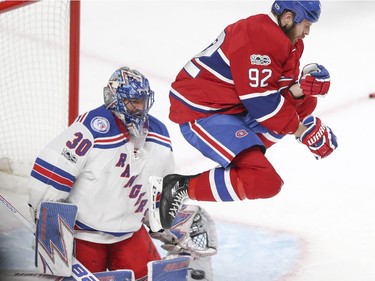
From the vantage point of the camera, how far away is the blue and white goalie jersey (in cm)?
254

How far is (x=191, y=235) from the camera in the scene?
2.90m

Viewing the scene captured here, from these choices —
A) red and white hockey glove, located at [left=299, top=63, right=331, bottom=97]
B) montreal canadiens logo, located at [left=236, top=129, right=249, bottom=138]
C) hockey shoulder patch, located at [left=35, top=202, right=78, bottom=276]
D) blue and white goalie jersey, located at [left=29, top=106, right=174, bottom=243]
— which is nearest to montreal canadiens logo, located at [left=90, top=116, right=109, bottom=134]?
blue and white goalie jersey, located at [left=29, top=106, right=174, bottom=243]

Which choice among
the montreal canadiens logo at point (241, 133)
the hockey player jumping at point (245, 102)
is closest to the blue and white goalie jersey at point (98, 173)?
the hockey player jumping at point (245, 102)

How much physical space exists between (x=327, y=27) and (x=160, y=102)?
1509 mm

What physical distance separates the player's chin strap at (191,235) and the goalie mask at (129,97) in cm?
44

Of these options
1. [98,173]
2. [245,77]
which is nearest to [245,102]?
[245,77]

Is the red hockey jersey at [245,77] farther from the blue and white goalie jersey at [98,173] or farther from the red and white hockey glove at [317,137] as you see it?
the blue and white goalie jersey at [98,173]

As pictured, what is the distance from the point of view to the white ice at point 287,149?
3.12m

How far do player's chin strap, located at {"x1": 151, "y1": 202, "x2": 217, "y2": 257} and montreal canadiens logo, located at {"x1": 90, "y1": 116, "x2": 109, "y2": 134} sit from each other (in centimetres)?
46

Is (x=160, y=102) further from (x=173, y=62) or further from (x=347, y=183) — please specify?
(x=347, y=183)

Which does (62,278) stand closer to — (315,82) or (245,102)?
(245,102)

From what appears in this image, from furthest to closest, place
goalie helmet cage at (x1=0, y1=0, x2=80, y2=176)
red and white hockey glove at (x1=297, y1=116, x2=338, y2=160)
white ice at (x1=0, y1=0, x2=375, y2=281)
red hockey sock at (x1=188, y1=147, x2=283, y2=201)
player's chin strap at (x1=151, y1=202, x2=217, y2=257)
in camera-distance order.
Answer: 1. goalie helmet cage at (x1=0, y1=0, x2=80, y2=176)
2. white ice at (x1=0, y1=0, x2=375, y2=281)
3. player's chin strap at (x1=151, y1=202, x2=217, y2=257)
4. red and white hockey glove at (x1=297, y1=116, x2=338, y2=160)
5. red hockey sock at (x1=188, y1=147, x2=283, y2=201)

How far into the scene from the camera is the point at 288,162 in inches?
156

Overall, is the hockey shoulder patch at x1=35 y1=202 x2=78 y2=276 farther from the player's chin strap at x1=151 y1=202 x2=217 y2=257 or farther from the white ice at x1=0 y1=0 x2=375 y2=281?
A: the white ice at x1=0 y1=0 x2=375 y2=281
